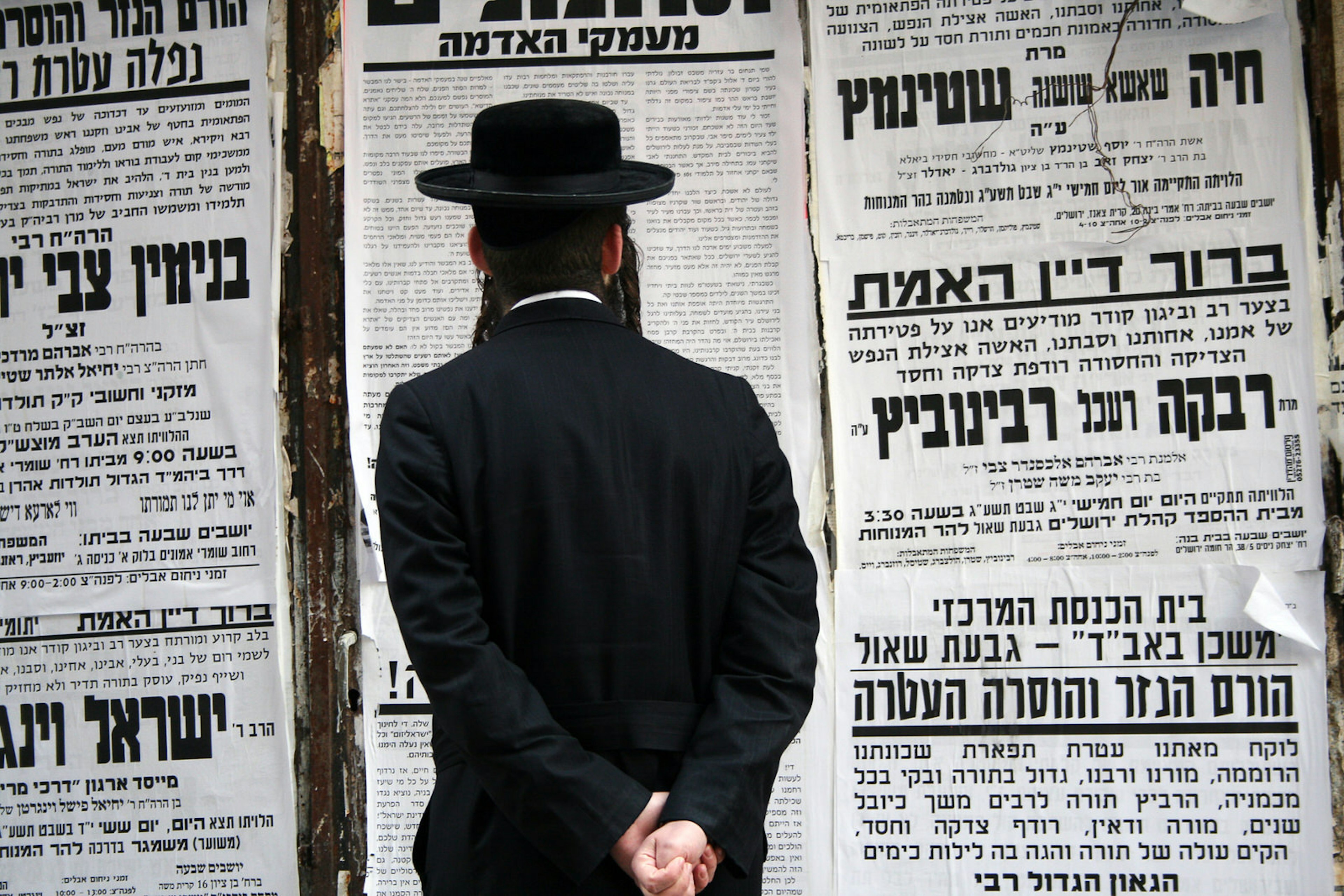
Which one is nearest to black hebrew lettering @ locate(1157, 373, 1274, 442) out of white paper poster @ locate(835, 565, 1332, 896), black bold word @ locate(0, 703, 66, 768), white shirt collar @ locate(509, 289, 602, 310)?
white paper poster @ locate(835, 565, 1332, 896)

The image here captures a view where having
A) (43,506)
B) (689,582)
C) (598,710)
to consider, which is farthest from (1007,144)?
(43,506)

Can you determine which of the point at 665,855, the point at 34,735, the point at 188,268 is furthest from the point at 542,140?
the point at 34,735

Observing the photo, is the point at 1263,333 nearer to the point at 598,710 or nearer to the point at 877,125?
the point at 877,125

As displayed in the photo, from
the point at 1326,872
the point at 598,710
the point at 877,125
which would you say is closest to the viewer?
the point at 598,710

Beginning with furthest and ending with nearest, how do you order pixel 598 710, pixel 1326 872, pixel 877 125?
pixel 877 125
pixel 1326 872
pixel 598 710

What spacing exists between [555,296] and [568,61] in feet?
4.25

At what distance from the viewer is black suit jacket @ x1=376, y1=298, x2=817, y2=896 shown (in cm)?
120

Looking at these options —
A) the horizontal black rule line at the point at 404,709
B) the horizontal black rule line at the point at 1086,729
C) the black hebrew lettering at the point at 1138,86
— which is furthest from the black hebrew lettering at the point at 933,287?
the horizontal black rule line at the point at 404,709

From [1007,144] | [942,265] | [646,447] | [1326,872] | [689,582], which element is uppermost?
[1007,144]

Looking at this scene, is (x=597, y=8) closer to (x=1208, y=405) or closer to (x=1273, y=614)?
(x=1208, y=405)

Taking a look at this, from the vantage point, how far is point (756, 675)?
131cm

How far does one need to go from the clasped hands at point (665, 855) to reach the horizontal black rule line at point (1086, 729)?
116 centimetres

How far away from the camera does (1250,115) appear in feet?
7.64

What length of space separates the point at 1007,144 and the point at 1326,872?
5.36 ft
